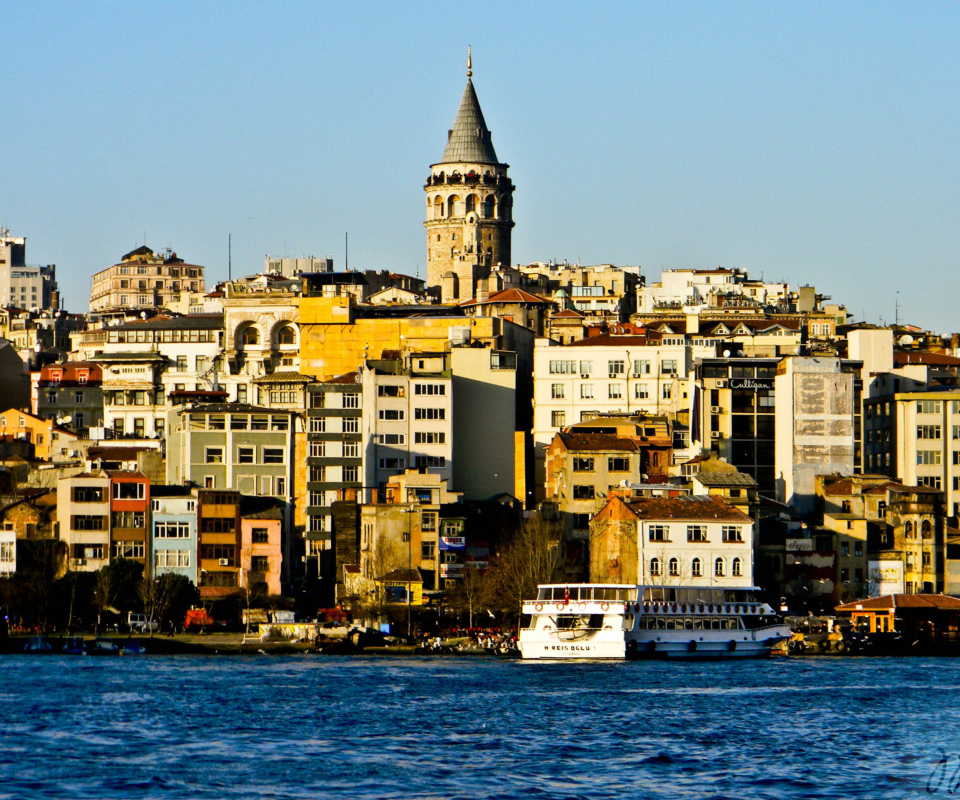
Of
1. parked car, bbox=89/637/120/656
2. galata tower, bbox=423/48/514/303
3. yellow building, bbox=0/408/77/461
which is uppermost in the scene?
galata tower, bbox=423/48/514/303

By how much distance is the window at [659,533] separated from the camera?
8869cm

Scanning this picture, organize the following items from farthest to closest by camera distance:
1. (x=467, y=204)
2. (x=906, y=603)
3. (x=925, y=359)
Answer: (x=467, y=204), (x=925, y=359), (x=906, y=603)

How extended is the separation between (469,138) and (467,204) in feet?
19.8

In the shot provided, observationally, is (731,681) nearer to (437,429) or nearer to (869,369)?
(437,429)

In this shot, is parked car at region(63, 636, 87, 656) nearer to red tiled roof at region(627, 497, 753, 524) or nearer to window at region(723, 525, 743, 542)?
red tiled roof at region(627, 497, 753, 524)

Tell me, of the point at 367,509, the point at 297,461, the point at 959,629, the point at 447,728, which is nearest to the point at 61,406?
the point at 297,461

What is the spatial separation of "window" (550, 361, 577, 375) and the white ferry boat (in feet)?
83.7

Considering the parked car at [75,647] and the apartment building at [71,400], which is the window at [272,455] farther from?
the apartment building at [71,400]

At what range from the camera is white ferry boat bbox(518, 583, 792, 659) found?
82.3 meters

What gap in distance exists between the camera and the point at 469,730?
5909cm

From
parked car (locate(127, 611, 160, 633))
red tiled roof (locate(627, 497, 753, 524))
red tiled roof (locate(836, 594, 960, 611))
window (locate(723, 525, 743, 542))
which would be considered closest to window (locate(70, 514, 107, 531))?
parked car (locate(127, 611, 160, 633))

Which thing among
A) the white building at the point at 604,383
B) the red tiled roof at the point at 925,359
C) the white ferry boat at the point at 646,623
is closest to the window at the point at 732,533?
the white ferry boat at the point at 646,623

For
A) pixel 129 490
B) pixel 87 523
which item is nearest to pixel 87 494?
pixel 87 523

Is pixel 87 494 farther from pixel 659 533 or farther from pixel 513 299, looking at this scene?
pixel 513 299
